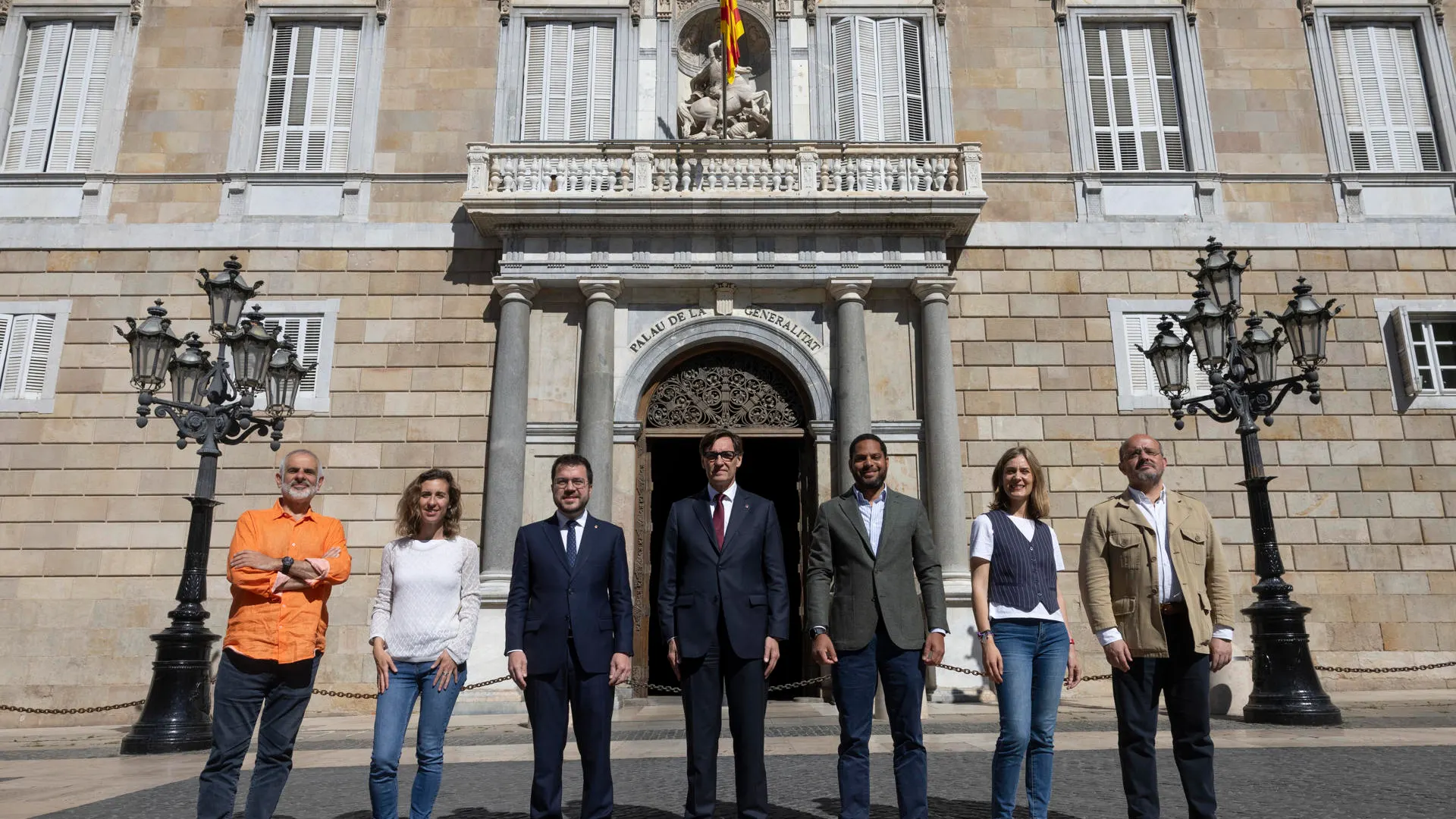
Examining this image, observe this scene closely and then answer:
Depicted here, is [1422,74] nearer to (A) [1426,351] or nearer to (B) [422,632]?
(A) [1426,351]

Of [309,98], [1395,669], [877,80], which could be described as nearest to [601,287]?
[877,80]

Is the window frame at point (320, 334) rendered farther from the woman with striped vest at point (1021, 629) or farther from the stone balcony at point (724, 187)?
the woman with striped vest at point (1021, 629)

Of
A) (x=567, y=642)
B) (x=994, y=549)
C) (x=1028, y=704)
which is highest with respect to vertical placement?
(x=994, y=549)

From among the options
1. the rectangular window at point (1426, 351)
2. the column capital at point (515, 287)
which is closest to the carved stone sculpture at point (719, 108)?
the column capital at point (515, 287)

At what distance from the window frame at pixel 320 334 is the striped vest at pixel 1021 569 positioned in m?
11.0

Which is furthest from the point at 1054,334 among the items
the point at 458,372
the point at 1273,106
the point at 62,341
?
the point at 62,341

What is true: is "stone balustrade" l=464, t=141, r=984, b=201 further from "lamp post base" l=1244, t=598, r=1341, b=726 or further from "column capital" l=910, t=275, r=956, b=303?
"lamp post base" l=1244, t=598, r=1341, b=726

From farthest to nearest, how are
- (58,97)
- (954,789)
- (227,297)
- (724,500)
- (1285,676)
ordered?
(58,97) → (227,297) → (1285,676) → (954,789) → (724,500)

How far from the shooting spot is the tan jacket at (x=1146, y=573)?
4.62 meters

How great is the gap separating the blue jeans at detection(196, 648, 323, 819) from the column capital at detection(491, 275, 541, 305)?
908 centimetres

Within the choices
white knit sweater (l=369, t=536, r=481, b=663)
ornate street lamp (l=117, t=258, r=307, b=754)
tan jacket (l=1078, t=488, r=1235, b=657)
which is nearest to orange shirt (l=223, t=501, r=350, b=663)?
white knit sweater (l=369, t=536, r=481, b=663)

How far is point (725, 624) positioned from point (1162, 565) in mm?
2203

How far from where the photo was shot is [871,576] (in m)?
4.73

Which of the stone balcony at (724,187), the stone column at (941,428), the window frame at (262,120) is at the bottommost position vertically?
the stone column at (941,428)
